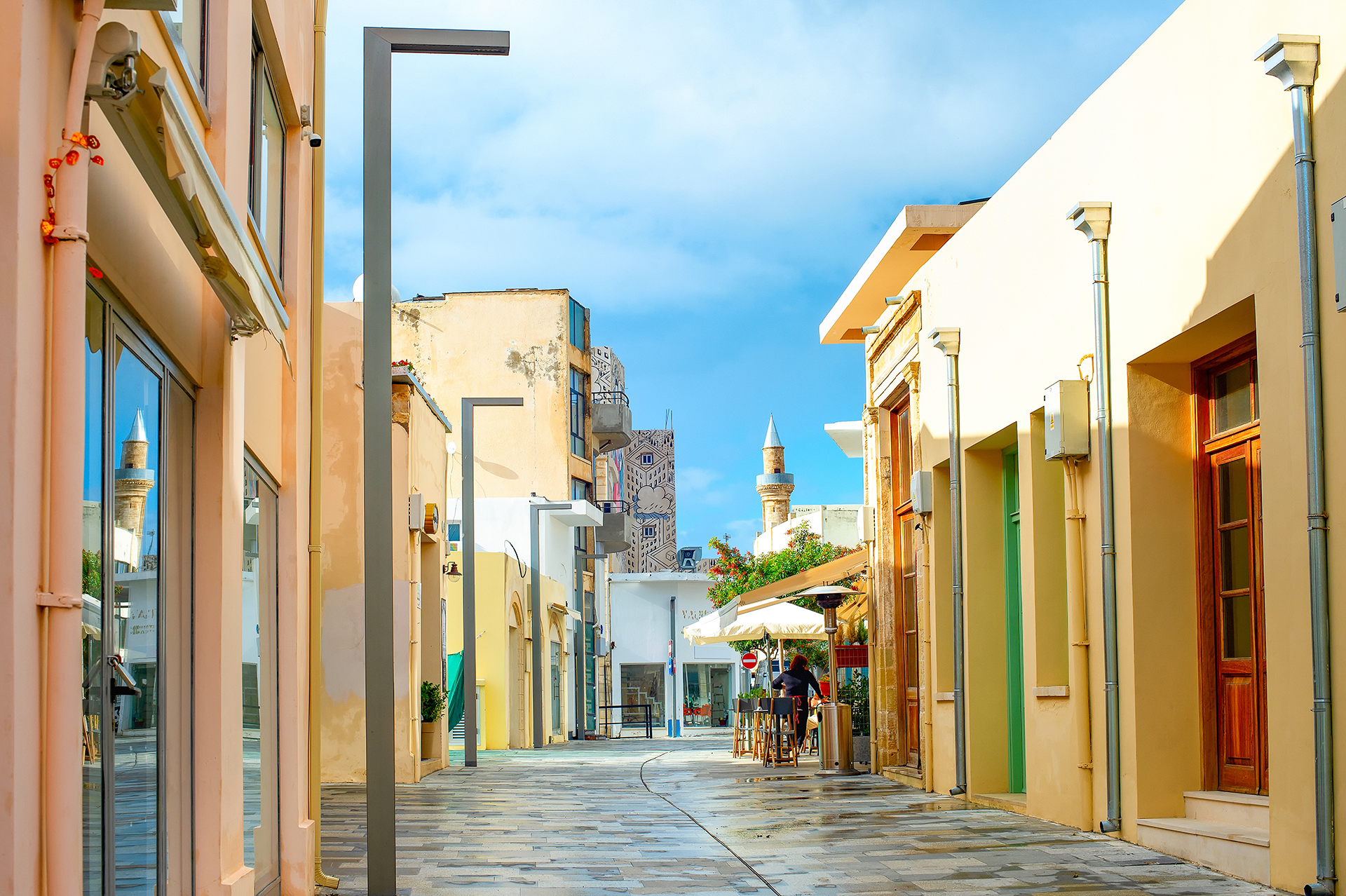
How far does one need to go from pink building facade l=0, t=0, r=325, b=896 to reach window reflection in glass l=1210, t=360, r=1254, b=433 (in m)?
5.65

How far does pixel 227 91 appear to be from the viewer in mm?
6316

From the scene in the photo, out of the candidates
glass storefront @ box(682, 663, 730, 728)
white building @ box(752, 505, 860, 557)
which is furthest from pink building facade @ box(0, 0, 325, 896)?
glass storefront @ box(682, 663, 730, 728)

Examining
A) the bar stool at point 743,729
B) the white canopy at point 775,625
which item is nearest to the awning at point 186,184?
the white canopy at point 775,625

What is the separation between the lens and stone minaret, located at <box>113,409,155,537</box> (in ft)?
16.1

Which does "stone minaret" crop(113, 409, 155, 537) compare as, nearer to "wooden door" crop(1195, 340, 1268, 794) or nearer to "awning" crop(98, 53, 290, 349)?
"awning" crop(98, 53, 290, 349)

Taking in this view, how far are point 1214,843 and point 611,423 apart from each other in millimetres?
35691

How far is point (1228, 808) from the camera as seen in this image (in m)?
8.09

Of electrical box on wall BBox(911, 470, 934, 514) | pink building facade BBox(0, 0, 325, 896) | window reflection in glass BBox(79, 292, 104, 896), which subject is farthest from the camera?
electrical box on wall BBox(911, 470, 934, 514)

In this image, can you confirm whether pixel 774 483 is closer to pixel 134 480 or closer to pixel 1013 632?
pixel 1013 632

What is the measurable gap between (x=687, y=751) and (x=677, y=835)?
15939 mm

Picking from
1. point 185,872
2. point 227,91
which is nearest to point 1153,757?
point 185,872

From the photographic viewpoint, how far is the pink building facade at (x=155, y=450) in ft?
11.4

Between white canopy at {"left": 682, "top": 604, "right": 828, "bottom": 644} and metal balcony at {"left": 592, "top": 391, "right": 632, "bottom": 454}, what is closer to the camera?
white canopy at {"left": 682, "top": 604, "right": 828, "bottom": 644}

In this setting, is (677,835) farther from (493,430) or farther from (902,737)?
(493,430)
